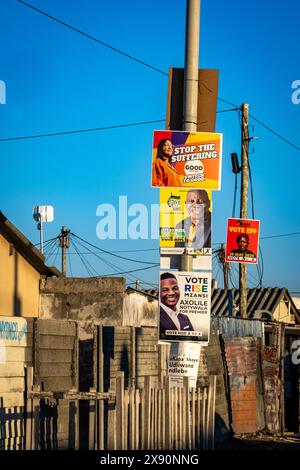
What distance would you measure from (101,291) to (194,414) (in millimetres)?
8221

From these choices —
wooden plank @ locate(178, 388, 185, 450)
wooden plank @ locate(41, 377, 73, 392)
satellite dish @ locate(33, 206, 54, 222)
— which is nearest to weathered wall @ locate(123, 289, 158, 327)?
wooden plank @ locate(41, 377, 73, 392)

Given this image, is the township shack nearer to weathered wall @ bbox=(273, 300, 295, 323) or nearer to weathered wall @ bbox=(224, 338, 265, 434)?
weathered wall @ bbox=(224, 338, 265, 434)

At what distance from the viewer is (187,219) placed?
33.1ft

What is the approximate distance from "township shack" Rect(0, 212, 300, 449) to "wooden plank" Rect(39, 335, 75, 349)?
13mm

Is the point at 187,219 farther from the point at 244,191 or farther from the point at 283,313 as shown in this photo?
the point at 283,313

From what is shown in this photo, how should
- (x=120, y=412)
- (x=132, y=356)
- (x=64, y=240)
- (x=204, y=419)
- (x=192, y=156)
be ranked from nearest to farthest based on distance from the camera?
(x=120, y=412)
(x=192, y=156)
(x=204, y=419)
(x=132, y=356)
(x=64, y=240)

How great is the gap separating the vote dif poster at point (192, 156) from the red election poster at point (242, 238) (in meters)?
14.1

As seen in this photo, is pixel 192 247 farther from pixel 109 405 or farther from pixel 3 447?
pixel 3 447

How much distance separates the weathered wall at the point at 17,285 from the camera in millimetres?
19547

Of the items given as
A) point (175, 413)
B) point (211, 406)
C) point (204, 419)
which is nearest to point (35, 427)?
point (175, 413)

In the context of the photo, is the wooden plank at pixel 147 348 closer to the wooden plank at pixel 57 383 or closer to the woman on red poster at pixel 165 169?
the wooden plank at pixel 57 383

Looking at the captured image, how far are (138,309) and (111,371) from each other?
775 centimetres

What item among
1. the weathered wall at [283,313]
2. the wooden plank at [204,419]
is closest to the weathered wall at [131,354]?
the wooden plank at [204,419]
